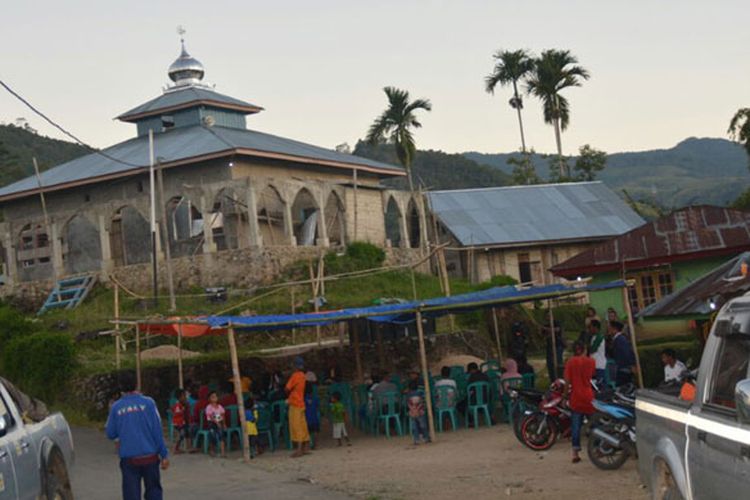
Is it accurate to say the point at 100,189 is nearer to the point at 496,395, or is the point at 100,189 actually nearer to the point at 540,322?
the point at 540,322

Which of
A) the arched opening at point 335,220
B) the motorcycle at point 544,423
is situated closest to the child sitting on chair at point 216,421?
the motorcycle at point 544,423

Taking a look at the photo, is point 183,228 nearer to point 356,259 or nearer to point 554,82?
point 356,259

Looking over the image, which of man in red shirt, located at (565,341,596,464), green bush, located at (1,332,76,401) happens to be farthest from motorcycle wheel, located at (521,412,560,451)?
green bush, located at (1,332,76,401)

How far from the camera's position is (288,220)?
1433 inches

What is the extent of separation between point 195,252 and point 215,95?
9.83m

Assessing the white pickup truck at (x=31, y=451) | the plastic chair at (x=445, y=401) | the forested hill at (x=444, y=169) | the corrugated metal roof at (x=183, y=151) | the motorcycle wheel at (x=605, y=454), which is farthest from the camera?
the forested hill at (x=444, y=169)

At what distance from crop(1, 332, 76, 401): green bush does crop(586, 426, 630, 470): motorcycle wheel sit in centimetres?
1383

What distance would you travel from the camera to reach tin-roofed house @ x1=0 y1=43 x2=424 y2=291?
117 feet

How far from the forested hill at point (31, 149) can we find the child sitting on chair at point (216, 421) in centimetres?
5765

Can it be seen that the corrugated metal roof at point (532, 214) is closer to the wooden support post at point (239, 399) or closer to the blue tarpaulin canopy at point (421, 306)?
the blue tarpaulin canopy at point (421, 306)

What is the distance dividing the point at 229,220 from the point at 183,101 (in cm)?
723

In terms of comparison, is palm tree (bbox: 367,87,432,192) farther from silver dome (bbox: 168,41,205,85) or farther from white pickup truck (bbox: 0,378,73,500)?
white pickup truck (bbox: 0,378,73,500)

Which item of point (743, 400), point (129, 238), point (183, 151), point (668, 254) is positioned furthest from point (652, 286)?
point (743, 400)

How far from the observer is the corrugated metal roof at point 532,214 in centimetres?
4722
